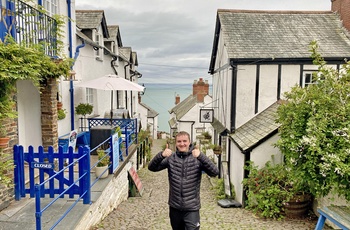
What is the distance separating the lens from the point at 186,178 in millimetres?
3936

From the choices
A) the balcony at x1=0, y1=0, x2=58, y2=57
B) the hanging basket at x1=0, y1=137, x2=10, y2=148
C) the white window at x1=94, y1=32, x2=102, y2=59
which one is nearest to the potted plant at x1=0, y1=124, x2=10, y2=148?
the hanging basket at x1=0, y1=137, x2=10, y2=148

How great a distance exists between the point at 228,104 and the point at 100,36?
706cm

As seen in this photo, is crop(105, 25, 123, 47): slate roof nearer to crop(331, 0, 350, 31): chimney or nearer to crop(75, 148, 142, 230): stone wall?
crop(75, 148, 142, 230): stone wall

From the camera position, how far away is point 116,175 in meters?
7.27

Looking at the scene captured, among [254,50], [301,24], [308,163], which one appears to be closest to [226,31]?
[254,50]

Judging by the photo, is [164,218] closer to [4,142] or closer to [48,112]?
[48,112]

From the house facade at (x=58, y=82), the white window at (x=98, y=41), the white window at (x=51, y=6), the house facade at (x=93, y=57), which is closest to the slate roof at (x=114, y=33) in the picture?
the house facade at (x=93, y=57)

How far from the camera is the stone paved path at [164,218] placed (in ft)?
20.6

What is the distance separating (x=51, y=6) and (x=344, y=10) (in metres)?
12.2

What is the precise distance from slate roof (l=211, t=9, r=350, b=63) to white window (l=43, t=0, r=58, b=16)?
641cm

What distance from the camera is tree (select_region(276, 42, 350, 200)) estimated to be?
5430mm

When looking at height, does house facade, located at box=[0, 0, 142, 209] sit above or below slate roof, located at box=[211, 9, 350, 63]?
below

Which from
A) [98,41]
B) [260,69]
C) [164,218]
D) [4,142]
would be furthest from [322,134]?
[98,41]

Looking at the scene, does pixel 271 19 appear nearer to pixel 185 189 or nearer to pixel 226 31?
pixel 226 31
